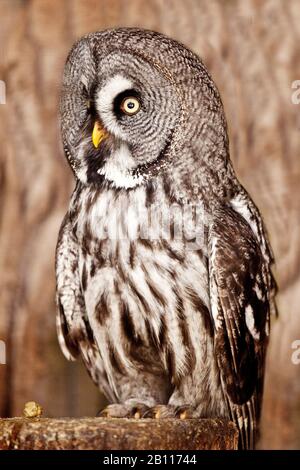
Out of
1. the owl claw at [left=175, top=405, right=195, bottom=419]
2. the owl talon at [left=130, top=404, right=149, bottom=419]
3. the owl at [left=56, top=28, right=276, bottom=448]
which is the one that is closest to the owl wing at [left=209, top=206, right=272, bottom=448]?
the owl at [left=56, top=28, right=276, bottom=448]

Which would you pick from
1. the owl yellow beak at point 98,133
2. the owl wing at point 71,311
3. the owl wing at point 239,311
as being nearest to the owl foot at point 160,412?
the owl wing at point 239,311

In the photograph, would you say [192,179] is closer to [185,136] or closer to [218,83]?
[185,136]

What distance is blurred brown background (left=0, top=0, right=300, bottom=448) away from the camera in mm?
2889

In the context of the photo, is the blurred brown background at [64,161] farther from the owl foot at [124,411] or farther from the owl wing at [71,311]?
the owl foot at [124,411]

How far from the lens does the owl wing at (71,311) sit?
8.43 ft

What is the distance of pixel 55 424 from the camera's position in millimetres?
2002

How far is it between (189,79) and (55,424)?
39.5 inches

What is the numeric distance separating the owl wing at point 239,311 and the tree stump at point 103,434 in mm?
298

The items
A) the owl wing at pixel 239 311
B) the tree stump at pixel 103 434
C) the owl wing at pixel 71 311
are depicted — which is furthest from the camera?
the owl wing at pixel 71 311

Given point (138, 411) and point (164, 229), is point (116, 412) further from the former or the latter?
point (164, 229)

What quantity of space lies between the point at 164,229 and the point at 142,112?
1.07ft

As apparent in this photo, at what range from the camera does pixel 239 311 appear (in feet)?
7.77

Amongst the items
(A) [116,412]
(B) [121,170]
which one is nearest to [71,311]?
(A) [116,412]

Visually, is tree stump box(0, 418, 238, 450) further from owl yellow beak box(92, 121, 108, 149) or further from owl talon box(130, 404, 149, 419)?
owl yellow beak box(92, 121, 108, 149)
